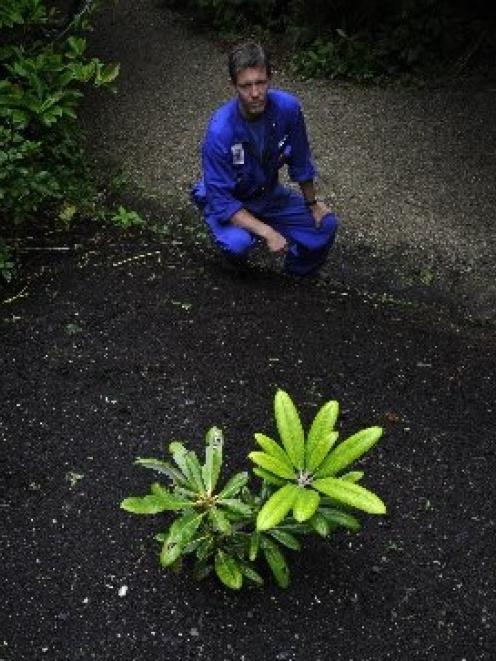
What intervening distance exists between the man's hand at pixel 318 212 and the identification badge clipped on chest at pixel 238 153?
1.38 feet

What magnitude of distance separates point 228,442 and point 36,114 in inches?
72.0

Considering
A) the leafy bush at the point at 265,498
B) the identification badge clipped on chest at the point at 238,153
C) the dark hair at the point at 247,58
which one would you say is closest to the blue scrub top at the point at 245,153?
the identification badge clipped on chest at the point at 238,153

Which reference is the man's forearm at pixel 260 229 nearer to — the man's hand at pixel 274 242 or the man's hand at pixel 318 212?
the man's hand at pixel 274 242

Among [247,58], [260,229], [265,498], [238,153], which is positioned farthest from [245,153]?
[265,498]

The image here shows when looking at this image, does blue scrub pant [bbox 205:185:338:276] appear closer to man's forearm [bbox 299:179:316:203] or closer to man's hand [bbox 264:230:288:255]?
man's forearm [bbox 299:179:316:203]

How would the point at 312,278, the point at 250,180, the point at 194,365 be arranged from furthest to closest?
the point at 312,278 < the point at 250,180 < the point at 194,365

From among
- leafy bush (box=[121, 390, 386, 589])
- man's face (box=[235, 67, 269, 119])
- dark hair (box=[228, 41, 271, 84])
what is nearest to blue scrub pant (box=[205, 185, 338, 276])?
man's face (box=[235, 67, 269, 119])

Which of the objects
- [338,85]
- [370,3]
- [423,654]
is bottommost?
[423,654]

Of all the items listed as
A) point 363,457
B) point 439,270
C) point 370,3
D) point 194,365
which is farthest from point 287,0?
point 363,457

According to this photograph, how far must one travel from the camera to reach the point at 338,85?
5.71 m

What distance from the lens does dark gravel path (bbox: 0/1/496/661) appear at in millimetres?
2553

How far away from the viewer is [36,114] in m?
3.96

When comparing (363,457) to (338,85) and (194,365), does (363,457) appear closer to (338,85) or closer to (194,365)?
(194,365)

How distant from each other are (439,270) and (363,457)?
1.37m
